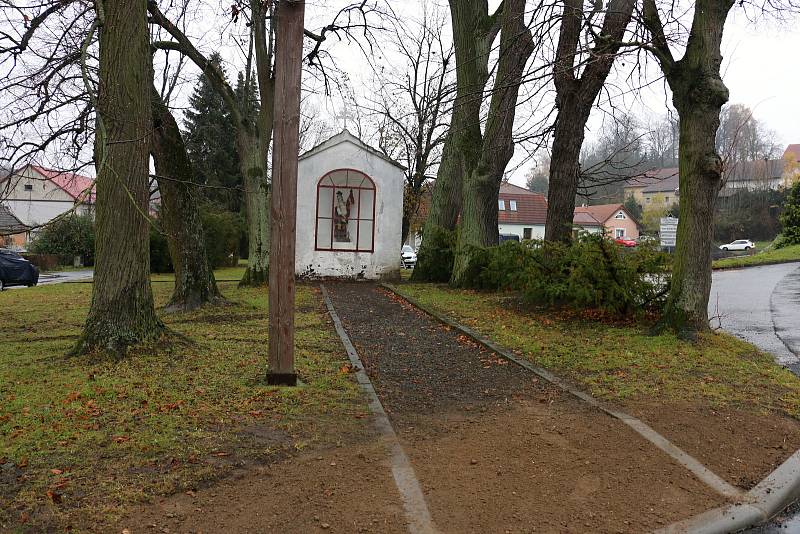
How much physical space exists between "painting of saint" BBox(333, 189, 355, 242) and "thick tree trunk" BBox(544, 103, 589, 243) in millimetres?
10936

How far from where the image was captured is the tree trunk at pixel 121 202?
7336mm

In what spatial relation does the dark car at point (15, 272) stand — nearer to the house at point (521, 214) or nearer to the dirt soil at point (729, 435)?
the dirt soil at point (729, 435)

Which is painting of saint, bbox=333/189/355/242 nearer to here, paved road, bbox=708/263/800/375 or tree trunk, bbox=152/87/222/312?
tree trunk, bbox=152/87/222/312

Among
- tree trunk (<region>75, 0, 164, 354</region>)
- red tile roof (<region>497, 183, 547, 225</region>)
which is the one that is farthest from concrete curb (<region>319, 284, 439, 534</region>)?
red tile roof (<region>497, 183, 547, 225</region>)

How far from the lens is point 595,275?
412 inches

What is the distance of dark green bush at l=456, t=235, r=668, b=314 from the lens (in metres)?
10.2

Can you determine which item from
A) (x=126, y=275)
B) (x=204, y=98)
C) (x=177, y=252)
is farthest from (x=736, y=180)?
(x=126, y=275)

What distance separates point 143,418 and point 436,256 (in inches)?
603

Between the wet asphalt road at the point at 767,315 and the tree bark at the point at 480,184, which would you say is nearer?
the wet asphalt road at the point at 767,315

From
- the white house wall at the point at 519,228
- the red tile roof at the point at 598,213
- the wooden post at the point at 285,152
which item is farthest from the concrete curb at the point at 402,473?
the red tile roof at the point at 598,213

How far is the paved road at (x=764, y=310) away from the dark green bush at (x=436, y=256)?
7359 millimetres

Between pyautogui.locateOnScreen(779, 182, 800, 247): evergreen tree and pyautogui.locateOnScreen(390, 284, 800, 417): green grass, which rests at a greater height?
pyautogui.locateOnScreen(779, 182, 800, 247): evergreen tree

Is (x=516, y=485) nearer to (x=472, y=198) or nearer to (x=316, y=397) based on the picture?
(x=316, y=397)

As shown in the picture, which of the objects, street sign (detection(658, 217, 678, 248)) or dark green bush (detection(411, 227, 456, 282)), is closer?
dark green bush (detection(411, 227, 456, 282))
